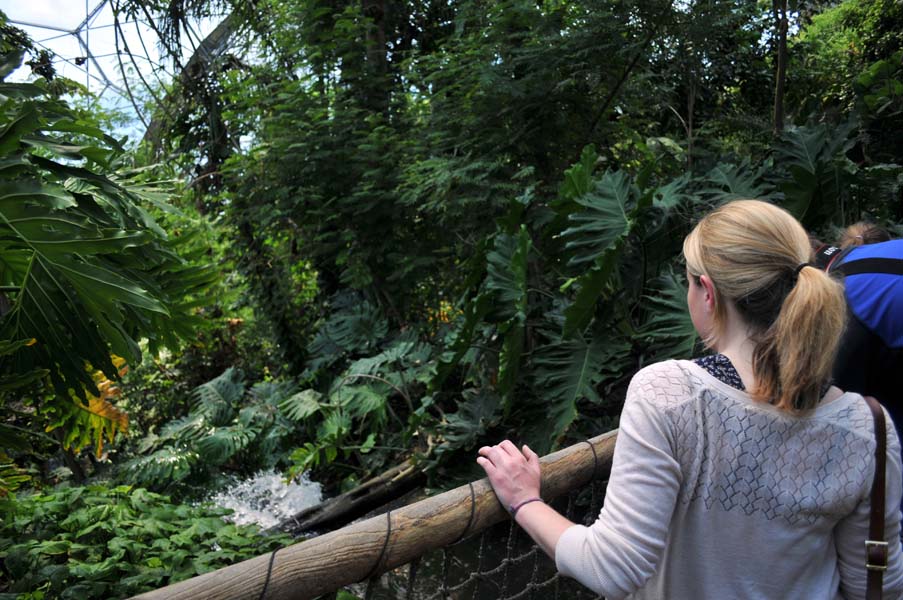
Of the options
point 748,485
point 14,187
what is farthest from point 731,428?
point 14,187

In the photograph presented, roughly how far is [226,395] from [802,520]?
21.4 feet

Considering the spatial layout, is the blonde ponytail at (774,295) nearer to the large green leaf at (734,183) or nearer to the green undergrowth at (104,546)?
the green undergrowth at (104,546)

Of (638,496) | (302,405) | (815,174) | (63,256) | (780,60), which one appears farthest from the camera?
(302,405)

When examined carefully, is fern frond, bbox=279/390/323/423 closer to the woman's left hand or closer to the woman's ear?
the woman's left hand

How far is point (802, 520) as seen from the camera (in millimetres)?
1012

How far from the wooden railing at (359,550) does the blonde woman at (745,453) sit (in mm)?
286

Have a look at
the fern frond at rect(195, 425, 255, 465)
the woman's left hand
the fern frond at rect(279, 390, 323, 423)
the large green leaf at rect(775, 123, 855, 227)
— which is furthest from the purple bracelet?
the fern frond at rect(195, 425, 255, 465)

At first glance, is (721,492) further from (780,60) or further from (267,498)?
(267,498)

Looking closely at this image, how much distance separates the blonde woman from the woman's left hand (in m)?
0.17

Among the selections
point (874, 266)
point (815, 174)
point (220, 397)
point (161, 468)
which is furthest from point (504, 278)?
point (220, 397)

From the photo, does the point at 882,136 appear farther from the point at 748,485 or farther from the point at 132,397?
the point at 132,397

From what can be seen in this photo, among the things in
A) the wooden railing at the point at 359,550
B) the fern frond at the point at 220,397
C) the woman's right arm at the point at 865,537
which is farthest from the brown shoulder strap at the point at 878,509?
the fern frond at the point at 220,397

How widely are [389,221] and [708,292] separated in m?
5.95

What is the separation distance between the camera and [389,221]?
22.6 feet
